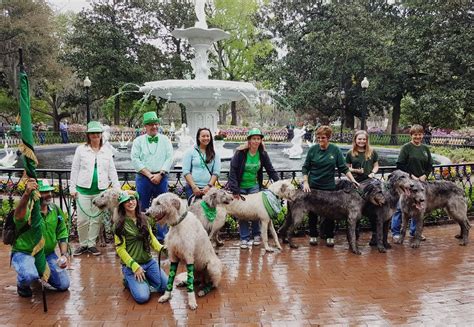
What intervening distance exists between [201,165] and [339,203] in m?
2.22

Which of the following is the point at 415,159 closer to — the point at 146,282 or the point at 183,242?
the point at 183,242

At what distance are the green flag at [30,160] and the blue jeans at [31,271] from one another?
0.65ft

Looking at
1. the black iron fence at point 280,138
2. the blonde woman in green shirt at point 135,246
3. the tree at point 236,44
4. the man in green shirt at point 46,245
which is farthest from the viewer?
the tree at point 236,44

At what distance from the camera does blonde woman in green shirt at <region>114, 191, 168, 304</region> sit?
4304 millimetres

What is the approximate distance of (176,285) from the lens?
184 inches

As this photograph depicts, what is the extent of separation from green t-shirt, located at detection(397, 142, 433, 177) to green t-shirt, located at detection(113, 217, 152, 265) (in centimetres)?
441

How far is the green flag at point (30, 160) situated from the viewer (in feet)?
12.2

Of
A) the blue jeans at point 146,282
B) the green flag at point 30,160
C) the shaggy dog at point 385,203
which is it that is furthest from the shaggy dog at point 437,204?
the green flag at point 30,160

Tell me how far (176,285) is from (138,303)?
0.60 meters

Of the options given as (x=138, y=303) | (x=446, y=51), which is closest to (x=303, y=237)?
(x=138, y=303)

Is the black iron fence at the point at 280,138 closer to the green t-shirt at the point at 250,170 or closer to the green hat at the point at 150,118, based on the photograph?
the green hat at the point at 150,118

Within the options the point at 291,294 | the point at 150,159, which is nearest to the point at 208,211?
the point at 150,159

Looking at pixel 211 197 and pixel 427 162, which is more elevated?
pixel 427 162

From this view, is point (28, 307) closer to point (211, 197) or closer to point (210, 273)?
point (210, 273)
